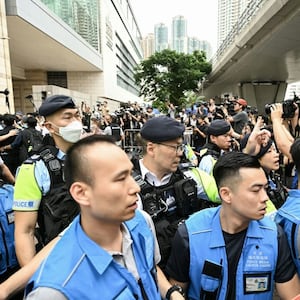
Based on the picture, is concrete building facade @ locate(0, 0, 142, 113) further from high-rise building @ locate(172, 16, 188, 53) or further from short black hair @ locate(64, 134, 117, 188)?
high-rise building @ locate(172, 16, 188, 53)

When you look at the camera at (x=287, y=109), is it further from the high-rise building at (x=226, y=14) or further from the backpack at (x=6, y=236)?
the high-rise building at (x=226, y=14)

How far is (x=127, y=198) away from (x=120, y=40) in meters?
43.5

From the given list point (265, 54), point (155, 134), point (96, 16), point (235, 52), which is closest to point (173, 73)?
point (96, 16)

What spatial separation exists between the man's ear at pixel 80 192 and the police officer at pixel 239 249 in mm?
765

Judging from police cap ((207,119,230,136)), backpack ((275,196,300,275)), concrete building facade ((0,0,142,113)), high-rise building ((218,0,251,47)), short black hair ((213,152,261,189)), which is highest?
high-rise building ((218,0,251,47))

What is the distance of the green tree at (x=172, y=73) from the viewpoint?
107 ft

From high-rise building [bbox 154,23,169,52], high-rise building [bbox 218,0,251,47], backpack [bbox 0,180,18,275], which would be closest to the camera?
backpack [bbox 0,180,18,275]

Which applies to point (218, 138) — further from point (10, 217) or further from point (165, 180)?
point (10, 217)

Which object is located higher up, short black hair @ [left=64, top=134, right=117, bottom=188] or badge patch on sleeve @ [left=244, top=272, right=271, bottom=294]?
short black hair @ [left=64, top=134, right=117, bottom=188]

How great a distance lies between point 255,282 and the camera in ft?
5.32

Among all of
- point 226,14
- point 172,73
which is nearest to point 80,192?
point 172,73

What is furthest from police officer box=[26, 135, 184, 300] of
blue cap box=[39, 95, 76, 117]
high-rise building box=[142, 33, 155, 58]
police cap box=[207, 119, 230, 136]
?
high-rise building box=[142, 33, 155, 58]

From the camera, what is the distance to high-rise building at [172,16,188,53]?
91.6 metres

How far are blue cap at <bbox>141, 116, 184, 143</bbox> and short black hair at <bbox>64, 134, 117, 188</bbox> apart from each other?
87cm
